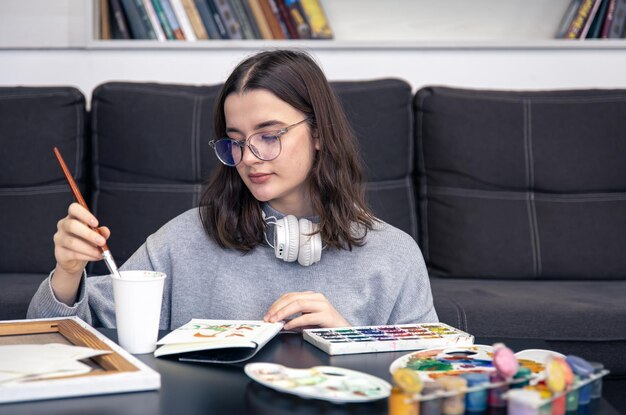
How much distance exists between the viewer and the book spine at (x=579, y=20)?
288 centimetres

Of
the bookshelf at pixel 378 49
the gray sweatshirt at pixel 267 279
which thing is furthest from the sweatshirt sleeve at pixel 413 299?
the bookshelf at pixel 378 49

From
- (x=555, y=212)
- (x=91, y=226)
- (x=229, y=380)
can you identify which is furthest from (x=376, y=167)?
(x=229, y=380)

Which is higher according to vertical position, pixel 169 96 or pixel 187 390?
pixel 169 96

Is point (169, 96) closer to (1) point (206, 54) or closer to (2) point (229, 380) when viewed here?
(1) point (206, 54)

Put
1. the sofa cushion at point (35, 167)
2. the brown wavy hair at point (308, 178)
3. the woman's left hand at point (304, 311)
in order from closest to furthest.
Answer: the woman's left hand at point (304, 311), the brown wavy hair at point (308, 178), the sofa cushion at point (35, 167)

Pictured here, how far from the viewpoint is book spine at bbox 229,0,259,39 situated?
2.86 meters

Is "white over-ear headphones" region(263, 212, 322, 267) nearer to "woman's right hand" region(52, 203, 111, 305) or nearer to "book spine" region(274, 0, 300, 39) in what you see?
"woman's right hand" region(52, 203, 111, 305)

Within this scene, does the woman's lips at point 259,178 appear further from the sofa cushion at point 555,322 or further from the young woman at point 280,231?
the sofa cushion at point 555,322

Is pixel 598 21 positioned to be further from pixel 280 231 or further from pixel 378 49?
pixel 280 231

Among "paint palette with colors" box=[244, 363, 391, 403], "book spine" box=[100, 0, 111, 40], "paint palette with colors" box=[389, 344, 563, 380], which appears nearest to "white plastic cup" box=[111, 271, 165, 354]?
"paint palette with colors" box=[244, 363, 391, 403]

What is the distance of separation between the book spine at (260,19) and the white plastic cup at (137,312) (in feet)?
6.41

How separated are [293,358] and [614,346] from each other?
124 centimetres

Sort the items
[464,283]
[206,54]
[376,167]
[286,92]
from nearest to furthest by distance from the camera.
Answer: [286,92], [464,283], [376,167], [206,54]

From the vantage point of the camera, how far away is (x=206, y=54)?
2.88m
